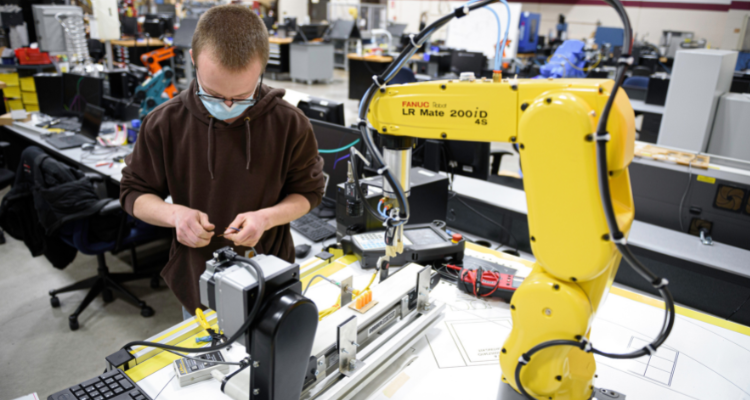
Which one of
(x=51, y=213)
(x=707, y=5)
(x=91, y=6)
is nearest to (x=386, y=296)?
(x=51, y=213)

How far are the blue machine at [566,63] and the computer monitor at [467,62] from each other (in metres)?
1.30

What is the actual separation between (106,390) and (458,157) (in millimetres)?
1825

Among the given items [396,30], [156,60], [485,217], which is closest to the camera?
[485,217]

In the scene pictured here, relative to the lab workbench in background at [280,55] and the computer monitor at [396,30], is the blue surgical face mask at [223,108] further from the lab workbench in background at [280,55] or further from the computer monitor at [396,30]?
the computer monitor at [396,30]

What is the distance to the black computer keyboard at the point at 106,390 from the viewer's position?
1004 mm

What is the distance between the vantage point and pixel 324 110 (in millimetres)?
2455

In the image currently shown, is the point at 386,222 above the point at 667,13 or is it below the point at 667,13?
below

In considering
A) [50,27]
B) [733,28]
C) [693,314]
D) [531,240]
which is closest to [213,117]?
[531,240]

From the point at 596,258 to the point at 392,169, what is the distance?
1.43 feet

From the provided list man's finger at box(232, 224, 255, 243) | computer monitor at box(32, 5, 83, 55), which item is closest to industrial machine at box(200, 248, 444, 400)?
man's finger at box(232, 224, 255, 243)

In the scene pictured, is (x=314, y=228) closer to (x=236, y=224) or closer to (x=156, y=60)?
(x=236, y=224)

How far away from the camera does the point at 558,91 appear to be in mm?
829

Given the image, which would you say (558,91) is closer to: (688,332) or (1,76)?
(688,332)

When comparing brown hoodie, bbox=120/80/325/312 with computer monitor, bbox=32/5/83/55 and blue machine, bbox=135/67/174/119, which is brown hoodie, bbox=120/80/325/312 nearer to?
blue machine, bbox=135/67/174/119
